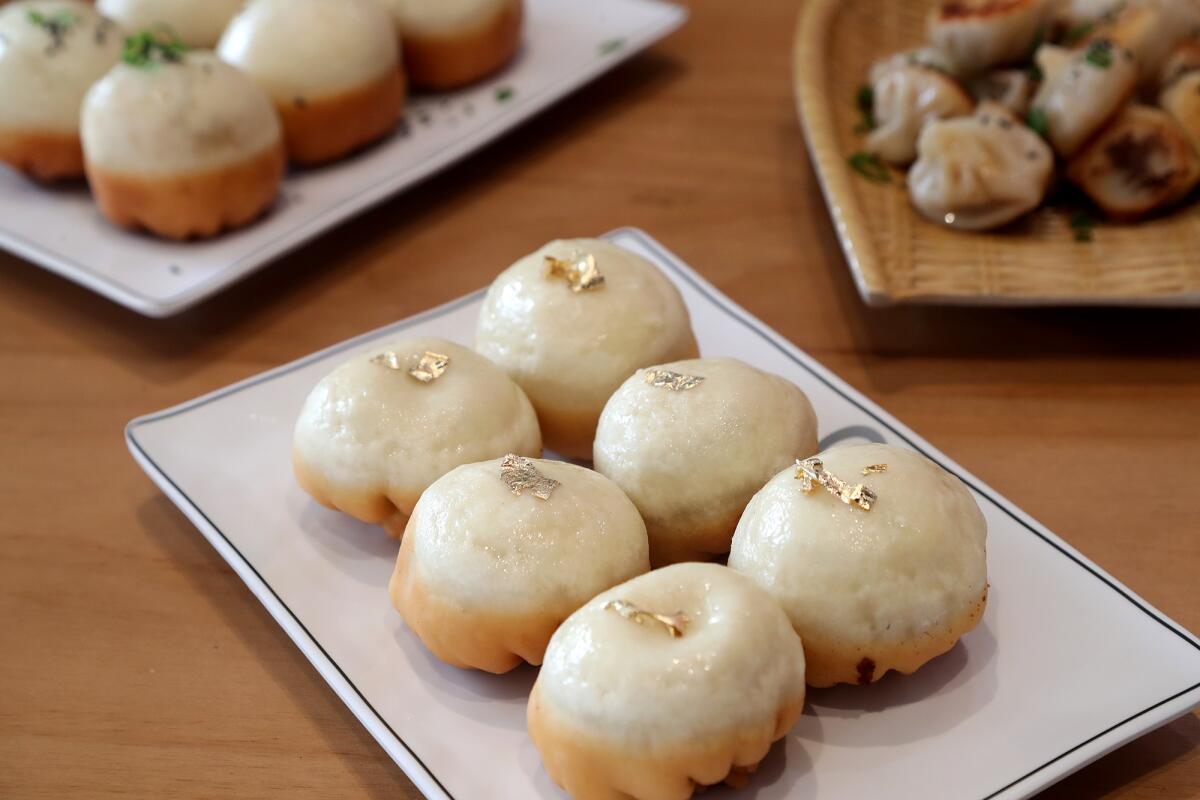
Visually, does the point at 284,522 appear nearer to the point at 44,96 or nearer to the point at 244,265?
the point at 244,265

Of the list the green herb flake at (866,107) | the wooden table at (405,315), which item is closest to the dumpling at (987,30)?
the green herb flake at (866,107)

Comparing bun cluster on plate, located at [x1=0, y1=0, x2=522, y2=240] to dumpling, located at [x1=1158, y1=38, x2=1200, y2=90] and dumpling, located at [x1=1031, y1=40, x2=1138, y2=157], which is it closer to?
dumpling, located at [x1=1031, y1=40, x2=1138, y2=157]

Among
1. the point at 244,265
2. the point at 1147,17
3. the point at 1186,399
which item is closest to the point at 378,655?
the point at 244,265

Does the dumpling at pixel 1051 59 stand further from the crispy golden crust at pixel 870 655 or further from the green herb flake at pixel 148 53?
the green herb flake at pixel 148 53

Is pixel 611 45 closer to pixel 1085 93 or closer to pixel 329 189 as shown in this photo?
pixel 329 189

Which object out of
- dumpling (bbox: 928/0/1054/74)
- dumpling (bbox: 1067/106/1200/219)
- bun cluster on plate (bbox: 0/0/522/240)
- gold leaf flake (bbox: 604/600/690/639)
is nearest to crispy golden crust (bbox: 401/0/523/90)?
bun cluster on plate (bbox: 0/0/522/240)
